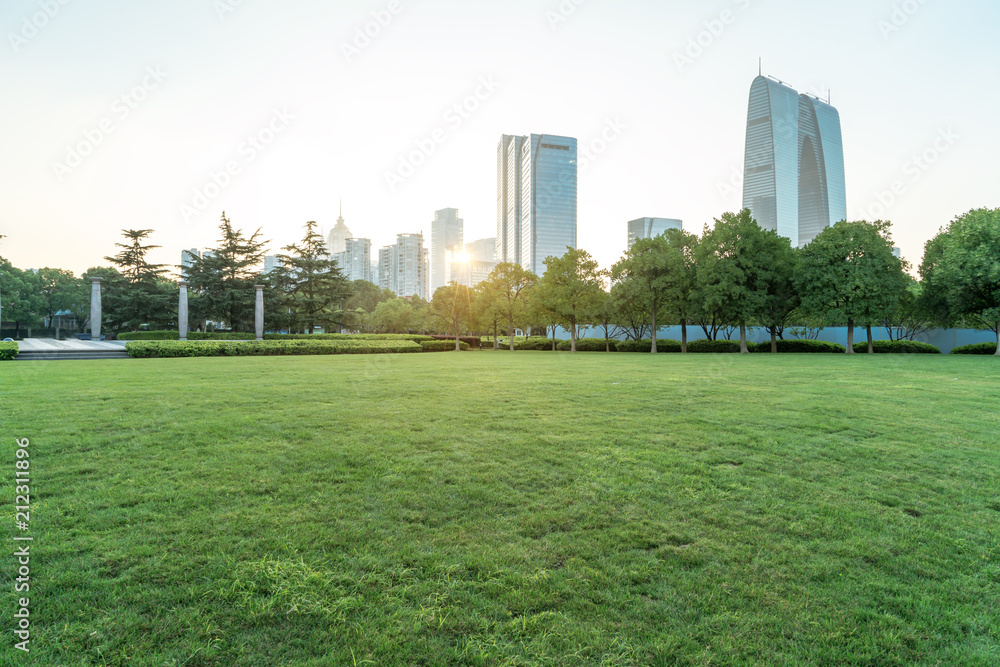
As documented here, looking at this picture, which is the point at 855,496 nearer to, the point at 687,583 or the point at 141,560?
the point at 687,583

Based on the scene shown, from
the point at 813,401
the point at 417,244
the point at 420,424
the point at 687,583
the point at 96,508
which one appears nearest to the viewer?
the point at 687,583

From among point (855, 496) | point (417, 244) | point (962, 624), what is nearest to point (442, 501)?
point (962, 624)

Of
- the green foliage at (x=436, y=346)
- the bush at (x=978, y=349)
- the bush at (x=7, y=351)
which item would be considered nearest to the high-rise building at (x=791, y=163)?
the bush at (x=978, y=349)

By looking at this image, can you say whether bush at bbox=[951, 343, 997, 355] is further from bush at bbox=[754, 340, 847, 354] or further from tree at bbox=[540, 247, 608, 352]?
tree at bbox=[540, 247, 608, 352]

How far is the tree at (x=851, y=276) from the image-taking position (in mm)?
28469

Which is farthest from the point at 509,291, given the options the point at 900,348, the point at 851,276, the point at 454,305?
the point at 900,348

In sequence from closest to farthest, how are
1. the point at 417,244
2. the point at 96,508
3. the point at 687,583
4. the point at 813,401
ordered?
the point at 687,583
the point at 96,508
the point at 813,401
the point at 417,244

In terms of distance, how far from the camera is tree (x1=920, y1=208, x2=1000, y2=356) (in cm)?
2525

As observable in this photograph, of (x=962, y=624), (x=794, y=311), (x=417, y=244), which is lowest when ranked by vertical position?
(x=962, y=624)

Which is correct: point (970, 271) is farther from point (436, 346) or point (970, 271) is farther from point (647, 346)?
point (436, 346)

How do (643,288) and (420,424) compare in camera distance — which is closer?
(420,424)

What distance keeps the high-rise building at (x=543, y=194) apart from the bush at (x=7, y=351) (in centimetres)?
11614

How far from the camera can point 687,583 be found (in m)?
2.70

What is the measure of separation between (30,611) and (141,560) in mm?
512
